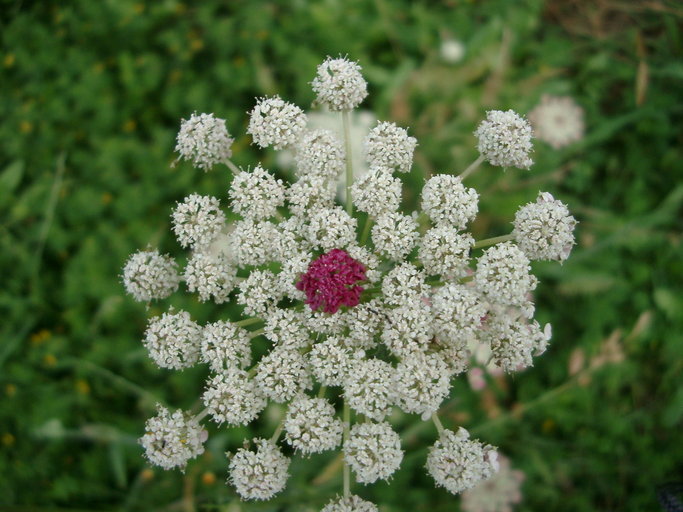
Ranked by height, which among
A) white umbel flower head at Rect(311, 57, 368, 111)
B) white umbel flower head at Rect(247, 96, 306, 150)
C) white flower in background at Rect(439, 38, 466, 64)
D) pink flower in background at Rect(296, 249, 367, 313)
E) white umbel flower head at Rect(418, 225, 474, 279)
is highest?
white flower in background at Rect(439, 38, 466, 64)

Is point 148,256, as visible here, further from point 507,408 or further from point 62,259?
point 507,408

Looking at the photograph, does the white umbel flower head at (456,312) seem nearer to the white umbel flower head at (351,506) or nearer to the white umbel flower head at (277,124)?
the white umbel flower head at (351,506)

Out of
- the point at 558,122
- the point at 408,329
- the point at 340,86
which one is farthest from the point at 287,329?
the point at 558,122

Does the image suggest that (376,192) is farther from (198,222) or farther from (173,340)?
(173,340)

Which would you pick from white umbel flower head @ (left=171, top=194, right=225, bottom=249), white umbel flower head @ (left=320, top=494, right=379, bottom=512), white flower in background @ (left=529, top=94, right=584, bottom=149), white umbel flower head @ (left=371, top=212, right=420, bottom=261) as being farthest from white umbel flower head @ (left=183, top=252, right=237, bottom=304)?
white flower in background @ (left=529, top=94, right=584, bottom=149)

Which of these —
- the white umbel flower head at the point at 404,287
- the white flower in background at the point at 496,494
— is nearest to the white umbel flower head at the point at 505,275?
the white umbel flower head at the point at 404,287

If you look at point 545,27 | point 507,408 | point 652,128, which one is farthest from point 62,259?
point 652,128

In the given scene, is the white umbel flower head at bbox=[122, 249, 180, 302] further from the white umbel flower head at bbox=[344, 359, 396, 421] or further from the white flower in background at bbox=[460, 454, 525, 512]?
the white flower in background at bbox=[460, 454, 525, 512]
